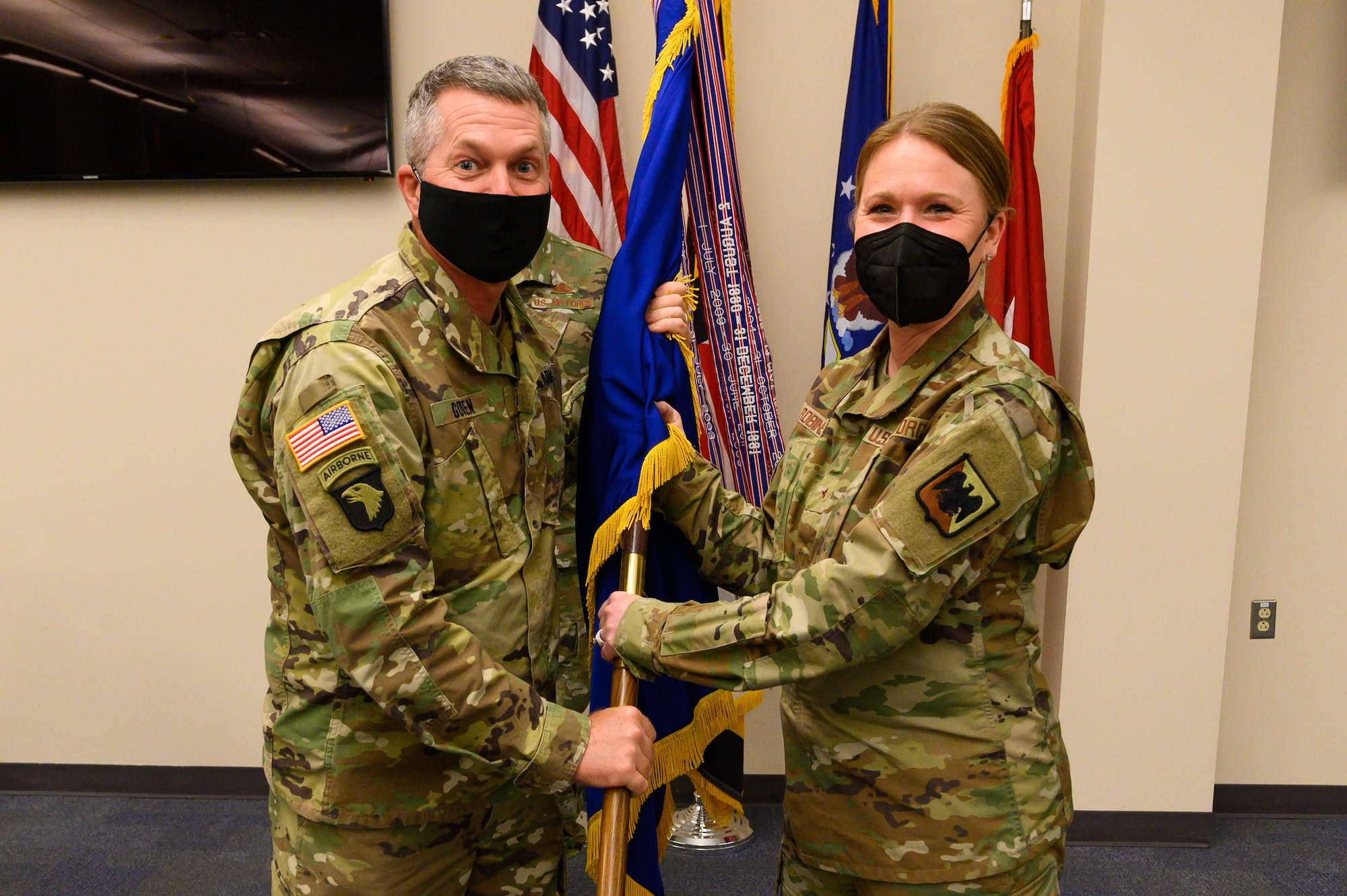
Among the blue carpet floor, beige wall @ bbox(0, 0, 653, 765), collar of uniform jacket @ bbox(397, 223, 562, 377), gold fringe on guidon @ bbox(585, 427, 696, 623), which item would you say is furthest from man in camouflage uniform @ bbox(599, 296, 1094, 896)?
beige wall @ bbox(0, 0, 653, 765)

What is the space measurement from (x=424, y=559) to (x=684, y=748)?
731 millimetres

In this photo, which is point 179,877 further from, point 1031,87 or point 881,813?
point 1031,87

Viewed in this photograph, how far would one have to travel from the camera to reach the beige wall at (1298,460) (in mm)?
2709

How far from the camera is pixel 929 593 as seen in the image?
1.22m

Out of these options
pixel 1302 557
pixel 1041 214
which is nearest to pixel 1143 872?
pixel 1302 557

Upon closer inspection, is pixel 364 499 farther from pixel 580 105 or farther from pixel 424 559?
pixel 580 105

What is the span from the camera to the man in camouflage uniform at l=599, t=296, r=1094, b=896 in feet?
3.99

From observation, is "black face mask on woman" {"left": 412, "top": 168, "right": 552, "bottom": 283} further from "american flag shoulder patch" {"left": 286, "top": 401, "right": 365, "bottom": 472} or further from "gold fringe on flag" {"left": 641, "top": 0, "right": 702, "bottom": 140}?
"gold fringe on flag" {"left": 641, "top": 0, "right": 702, "bottom": 140}

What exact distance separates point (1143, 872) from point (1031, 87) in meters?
2.26

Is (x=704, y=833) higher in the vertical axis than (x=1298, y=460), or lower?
lower

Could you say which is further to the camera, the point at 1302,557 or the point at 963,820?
the point at 1302,557

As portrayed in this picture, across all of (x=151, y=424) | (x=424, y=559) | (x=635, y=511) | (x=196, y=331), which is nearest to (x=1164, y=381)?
(x=635, y=511)

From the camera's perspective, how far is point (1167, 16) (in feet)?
8.07

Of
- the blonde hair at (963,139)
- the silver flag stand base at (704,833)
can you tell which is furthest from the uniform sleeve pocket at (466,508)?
the silver flag stand base at (704,833)
